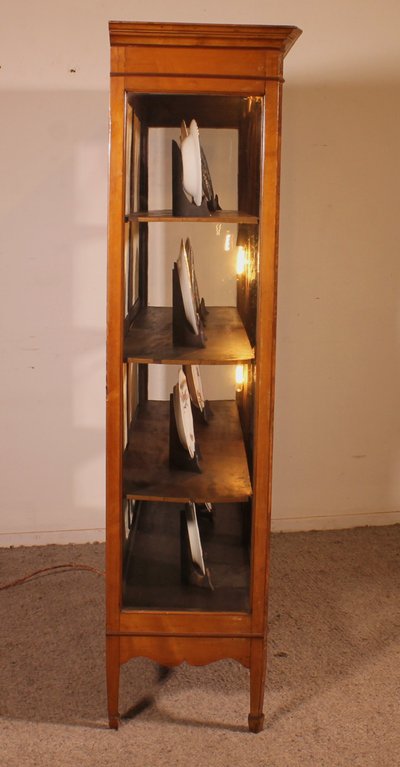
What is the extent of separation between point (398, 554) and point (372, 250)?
113cm

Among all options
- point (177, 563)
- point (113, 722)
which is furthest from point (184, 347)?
point (113, 722)

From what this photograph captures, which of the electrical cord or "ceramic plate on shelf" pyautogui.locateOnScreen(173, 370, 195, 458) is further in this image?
the electrical cord

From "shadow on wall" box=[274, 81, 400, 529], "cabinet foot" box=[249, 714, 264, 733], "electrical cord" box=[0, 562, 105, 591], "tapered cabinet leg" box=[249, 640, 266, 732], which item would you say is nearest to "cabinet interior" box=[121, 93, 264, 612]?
"tapered cabinet leg" box=[249, 640, 266, 732]

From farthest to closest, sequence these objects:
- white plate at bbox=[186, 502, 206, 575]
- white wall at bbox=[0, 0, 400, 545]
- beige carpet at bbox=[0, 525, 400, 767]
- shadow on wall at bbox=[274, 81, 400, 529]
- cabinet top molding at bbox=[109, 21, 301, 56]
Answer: shadow on wall at bbox=[274, 81, 400, 529] < white wall at bbox=[0, 0, 400, 545] < white plate at bbox=[186, 502, 206, 575] < beige carpet at bbox=[0, 525, 400, 767] < cabinet top molding at bbox=[109, 21, 301, 56]

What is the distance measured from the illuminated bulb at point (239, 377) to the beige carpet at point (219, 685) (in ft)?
2.80

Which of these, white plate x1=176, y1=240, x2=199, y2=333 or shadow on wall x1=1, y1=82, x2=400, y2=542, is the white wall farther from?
white plate x1=176, y1=240, x2=199, y2=333

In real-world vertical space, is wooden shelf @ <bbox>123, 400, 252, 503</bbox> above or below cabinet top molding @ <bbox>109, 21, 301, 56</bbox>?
below

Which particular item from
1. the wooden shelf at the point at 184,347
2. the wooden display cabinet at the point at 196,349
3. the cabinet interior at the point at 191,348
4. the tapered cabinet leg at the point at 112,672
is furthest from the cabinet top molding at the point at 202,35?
the tapered cabinet leg at the point at 112,672

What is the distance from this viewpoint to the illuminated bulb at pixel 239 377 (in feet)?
6.93

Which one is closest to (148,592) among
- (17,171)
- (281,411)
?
(281,411)

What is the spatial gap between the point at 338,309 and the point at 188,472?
1276 millimetres

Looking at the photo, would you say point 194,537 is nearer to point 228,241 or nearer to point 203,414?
point 203,414

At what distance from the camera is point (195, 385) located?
→ 2.22m

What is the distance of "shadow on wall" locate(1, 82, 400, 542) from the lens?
9.67 feet
